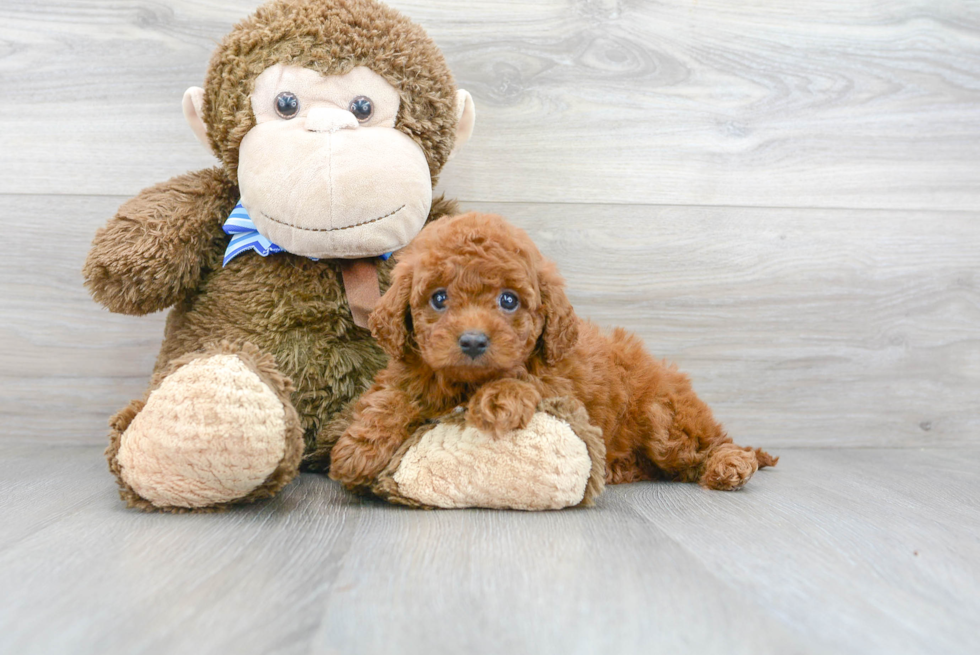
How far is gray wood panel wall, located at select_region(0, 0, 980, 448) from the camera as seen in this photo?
1.28 metres

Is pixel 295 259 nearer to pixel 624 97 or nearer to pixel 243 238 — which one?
pixel 243 238

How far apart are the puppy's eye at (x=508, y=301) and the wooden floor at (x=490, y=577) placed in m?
0.23

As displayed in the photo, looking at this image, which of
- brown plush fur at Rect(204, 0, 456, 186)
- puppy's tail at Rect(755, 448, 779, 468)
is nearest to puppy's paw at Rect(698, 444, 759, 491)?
puppy's tail at Rect(755, 448, 779, 468)

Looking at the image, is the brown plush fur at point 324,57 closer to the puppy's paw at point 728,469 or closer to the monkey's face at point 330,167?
the monkey's face at point 330,167

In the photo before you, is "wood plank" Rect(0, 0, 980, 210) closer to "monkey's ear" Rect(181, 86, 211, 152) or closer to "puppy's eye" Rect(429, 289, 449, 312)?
"monkey's ear" Rect(181, 86, 211, 152)

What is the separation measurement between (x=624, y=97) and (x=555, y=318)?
2.11 ft

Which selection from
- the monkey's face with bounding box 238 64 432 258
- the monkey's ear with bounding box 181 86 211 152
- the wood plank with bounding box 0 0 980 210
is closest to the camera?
the monkey's face with bounding box 238 64 432 258

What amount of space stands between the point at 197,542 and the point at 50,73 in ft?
3.09

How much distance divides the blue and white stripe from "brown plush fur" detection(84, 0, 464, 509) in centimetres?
2

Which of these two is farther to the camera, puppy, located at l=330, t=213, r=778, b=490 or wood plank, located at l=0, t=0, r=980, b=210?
wood plank, located at l=0, t=0, r=980, b=210

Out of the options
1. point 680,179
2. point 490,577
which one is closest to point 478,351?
point 490,577

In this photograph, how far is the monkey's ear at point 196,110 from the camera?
1.07 meters

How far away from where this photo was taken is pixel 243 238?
1.07 m

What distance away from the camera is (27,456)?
1.22 metres
